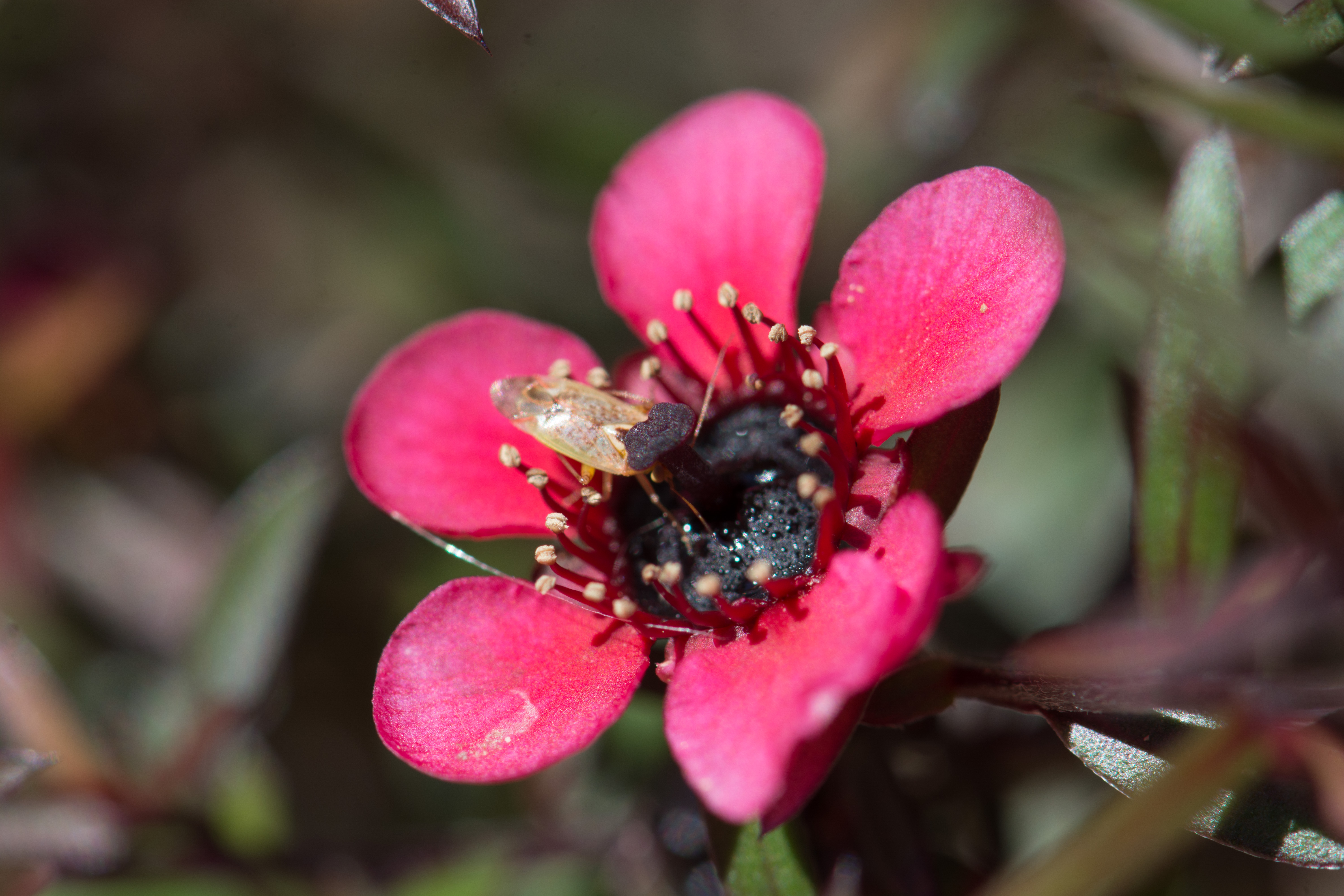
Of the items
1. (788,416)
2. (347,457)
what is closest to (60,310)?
(347,457)

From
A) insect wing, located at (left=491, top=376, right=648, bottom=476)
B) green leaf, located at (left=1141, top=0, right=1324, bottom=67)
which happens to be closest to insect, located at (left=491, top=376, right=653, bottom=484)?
insect wing, located at (left=491, top=376, right=648, bottom=476)

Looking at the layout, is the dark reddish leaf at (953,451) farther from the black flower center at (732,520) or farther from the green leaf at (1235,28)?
the green leaf at (1235,28)

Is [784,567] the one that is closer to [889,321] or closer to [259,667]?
[889,321]

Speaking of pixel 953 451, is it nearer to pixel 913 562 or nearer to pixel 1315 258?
pixel 913 562

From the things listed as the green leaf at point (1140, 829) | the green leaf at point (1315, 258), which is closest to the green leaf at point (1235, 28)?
the green leaf at point (1315, 258)

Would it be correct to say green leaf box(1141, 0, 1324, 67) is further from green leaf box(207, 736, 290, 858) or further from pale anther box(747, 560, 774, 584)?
green leaf box(207, 736, 290, 858)

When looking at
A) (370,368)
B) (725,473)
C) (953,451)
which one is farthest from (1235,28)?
(370,368)
